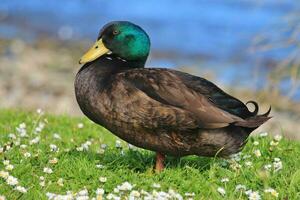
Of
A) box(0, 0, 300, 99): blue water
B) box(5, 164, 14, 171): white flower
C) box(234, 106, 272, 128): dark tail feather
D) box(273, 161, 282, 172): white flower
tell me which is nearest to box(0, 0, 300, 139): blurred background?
box(0, 0, 300, 99): blue water

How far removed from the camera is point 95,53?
20.0 feet

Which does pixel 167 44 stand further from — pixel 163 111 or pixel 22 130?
pixel 163 111

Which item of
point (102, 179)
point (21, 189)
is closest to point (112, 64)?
point (102, 179)

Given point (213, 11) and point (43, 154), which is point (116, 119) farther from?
point (213, 11)

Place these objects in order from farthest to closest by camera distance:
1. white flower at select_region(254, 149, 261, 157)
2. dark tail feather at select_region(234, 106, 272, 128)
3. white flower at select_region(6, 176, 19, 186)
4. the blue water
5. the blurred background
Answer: the blue water → the blurred background → white flower at select_region(254, 149, 261, 157) → dark tail feather at select_region(234, 106, 272, 128) → white flower at select_region(6, 176, 19, 186)

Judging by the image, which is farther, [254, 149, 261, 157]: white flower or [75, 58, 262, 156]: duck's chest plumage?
[254, 149, 261, 157]: white flower

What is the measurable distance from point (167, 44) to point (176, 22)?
2.01m

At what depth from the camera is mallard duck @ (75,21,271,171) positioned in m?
5.58

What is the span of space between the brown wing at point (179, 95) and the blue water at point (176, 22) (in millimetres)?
8230

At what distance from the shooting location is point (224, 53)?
16.5 m

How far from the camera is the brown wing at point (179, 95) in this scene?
5582mm

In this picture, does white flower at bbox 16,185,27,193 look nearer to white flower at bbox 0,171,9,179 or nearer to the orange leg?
white flower at bbox 0,171,9,179

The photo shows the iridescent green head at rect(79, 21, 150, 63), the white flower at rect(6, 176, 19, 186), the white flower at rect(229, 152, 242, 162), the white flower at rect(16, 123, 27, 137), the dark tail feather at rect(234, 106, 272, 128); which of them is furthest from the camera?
the white flower at rect(16, 123, 27, 137)

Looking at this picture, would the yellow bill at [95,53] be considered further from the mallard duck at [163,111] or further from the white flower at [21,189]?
the white flower at [21,189]
